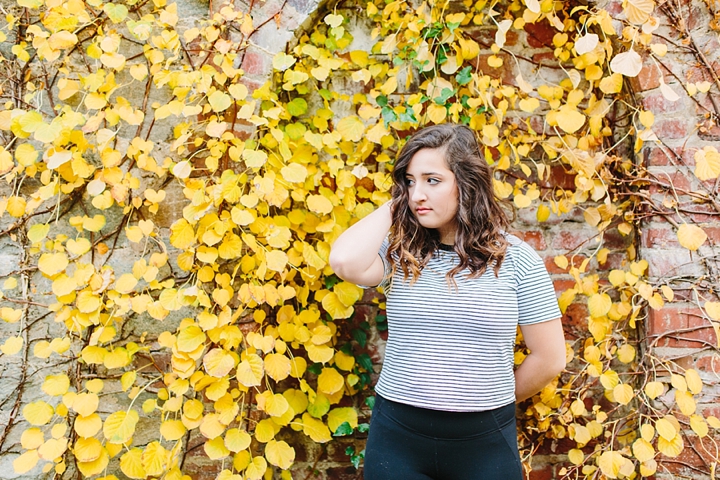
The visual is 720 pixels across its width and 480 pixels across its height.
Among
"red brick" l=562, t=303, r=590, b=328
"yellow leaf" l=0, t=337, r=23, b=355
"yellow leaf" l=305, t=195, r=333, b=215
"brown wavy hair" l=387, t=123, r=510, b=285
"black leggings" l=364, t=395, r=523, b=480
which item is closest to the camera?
"black leggings" l=364, t=395, r=523, b=480

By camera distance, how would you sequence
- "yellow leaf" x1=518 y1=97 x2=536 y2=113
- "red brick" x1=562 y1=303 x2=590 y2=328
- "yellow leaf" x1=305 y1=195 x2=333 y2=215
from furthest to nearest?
"red brick" x1=562 y1=303 x2=590 y2=328, "yellow leaf" x1=518 y1=97 x2=536 y2=113, "yellow leaf" x1=305 y1=195 x2=333 y2=215

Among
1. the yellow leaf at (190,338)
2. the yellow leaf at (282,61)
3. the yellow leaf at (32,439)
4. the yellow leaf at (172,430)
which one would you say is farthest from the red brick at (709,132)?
the yellow leaf at (32,439)

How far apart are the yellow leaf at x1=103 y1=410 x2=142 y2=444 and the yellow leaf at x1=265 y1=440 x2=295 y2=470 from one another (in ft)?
1.29

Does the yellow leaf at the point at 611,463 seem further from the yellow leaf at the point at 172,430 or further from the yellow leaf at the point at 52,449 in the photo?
the yellow leaf at the point at 52,449

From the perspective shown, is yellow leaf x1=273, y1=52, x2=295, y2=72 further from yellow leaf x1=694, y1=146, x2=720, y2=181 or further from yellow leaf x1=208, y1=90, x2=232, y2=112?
yellow leaf x1=694, y1=146, x2=720, y2=181

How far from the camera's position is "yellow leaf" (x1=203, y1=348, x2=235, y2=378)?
1463mm

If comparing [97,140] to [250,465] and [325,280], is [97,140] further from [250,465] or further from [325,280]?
[250,465]

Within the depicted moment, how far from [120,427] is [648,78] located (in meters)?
1.93

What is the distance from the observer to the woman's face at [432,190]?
138 cm

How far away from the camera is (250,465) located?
1539mm

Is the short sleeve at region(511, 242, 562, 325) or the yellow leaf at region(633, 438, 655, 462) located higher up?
the short sleeve at region(511, 242, 562, 325)

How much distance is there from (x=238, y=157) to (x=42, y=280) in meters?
0.73

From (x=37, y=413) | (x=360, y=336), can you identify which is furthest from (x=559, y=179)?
(x=37, y=413)

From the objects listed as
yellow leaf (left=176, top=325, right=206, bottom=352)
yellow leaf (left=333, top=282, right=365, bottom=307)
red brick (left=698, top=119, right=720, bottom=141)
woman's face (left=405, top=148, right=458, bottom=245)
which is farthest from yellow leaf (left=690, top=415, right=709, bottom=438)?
yellow leaf (left=176, top=325, right=206, bottom=352)
